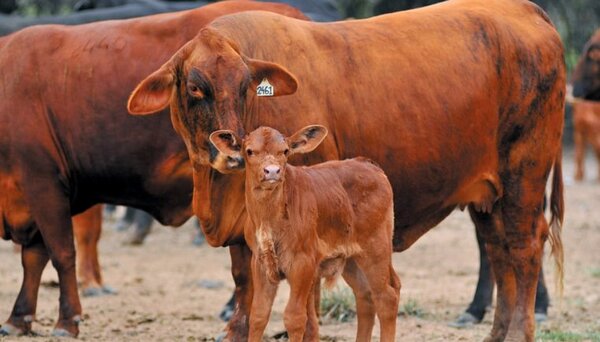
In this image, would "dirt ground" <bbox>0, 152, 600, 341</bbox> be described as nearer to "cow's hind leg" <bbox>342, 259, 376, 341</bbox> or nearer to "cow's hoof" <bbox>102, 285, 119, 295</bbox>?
"cow's hoof" <bbox>102, 285, 119, 295</bbox>

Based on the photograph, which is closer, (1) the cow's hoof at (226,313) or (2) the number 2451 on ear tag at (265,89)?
(2) the number 2451 on ear tag at (265,89)

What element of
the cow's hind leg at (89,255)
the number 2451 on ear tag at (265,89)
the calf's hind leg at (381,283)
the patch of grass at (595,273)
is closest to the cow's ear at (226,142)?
the number 2451 on ear tag at (265,89)

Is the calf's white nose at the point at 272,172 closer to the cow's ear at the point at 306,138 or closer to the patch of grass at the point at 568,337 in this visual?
Result: the cow's ear at the point at 306,138

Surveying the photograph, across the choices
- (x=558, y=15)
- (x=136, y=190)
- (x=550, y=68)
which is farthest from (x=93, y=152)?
(x=558, y=15)

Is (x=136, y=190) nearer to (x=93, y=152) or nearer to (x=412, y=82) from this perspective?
(x=93, y=152)

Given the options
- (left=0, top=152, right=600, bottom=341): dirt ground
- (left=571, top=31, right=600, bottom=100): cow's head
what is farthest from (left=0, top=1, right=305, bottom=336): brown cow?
(left=571, top=31, right=600, bottom=100): cow's head

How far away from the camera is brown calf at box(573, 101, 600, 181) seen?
24.4 m

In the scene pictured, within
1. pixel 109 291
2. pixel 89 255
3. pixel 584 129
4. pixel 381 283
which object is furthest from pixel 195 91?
pixel 584 129

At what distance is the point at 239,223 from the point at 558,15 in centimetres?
1768

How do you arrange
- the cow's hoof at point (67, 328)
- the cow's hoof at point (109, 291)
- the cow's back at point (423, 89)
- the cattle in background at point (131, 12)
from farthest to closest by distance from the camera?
the cattle in background at point (131, 12) → the cow's hoof at point (109, 291) → the cow's hoof at point (67, 328) → the cow's back at point (423, 89)

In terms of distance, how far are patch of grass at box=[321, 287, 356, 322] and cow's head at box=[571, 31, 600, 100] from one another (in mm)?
8059

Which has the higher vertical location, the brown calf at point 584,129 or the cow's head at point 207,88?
the cow's head at point 207,88

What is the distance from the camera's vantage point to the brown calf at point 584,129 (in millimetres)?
24406

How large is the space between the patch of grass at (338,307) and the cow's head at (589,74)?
26.4ft
